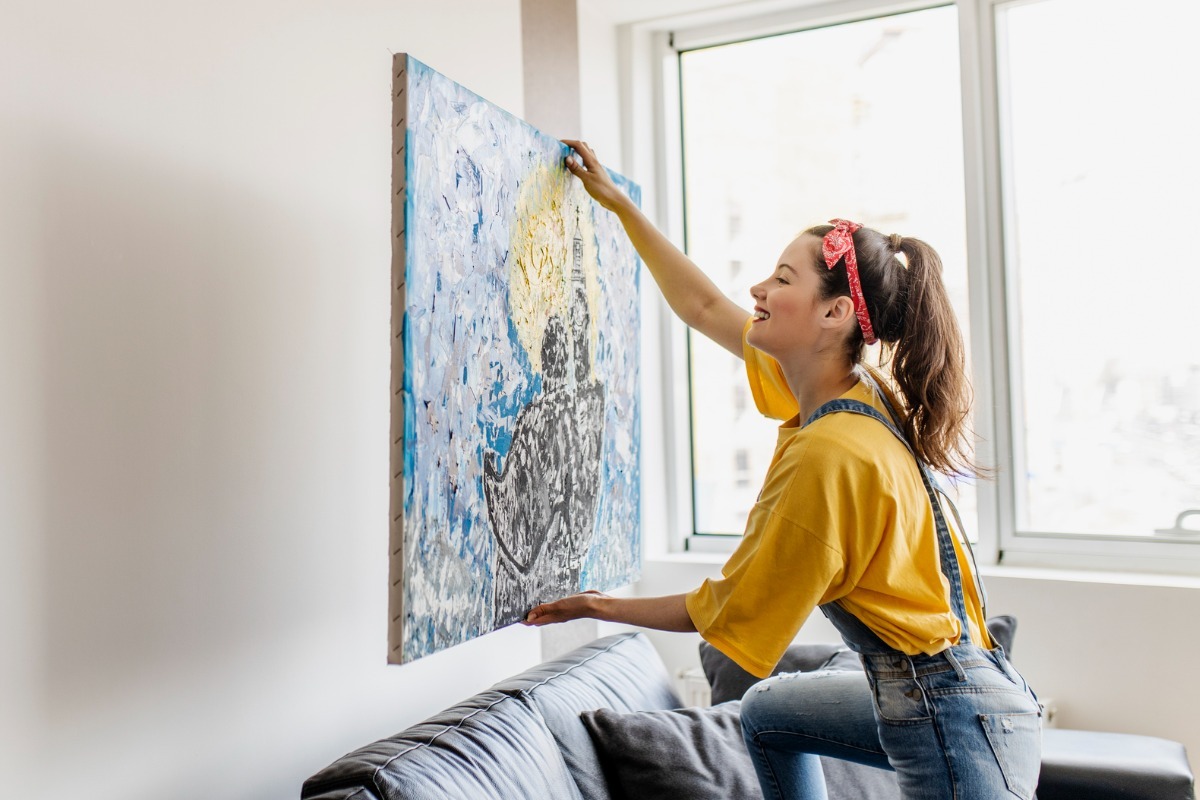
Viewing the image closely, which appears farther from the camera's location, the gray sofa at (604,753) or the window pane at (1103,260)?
the window pane at (1103,260)

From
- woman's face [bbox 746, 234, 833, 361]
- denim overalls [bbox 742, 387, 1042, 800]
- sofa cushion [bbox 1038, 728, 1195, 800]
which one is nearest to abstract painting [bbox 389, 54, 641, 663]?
A: woman's face [bbox 746, 234, 833, 361]

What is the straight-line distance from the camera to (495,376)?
1645 mm

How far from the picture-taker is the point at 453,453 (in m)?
1.52

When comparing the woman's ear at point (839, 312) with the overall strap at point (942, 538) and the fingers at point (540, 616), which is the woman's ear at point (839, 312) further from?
the fingers at point (540, 616)

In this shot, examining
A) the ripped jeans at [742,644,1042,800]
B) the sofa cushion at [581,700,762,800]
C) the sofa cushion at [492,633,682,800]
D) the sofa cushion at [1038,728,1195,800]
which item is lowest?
the sofa cushion at [1038,728,1195,800]

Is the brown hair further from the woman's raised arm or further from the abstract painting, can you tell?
the abstract painting

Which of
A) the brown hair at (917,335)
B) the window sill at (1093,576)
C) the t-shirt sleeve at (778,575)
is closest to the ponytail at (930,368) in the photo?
the brown hair at (917,335)

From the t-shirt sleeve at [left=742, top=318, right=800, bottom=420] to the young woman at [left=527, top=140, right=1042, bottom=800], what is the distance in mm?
171

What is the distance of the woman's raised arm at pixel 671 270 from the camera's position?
75.0 inches

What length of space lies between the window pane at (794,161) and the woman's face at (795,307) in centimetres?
144

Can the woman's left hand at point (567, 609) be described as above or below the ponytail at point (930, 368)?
below

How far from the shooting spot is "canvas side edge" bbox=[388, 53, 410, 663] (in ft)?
4.57

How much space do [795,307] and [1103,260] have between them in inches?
61.8

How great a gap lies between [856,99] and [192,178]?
2.11 meters
